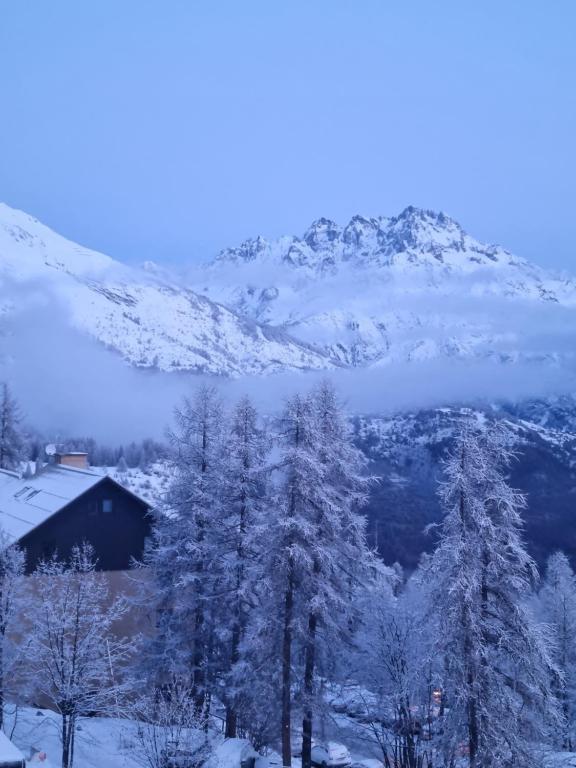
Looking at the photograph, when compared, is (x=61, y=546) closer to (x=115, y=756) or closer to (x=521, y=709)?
(x=115, y=756)

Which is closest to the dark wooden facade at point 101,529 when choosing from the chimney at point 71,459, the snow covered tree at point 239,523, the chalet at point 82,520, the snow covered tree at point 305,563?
the chalet at point 82,520

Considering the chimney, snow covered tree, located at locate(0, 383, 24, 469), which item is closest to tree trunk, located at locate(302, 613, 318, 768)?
the chimney

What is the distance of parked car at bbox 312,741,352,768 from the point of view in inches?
1492

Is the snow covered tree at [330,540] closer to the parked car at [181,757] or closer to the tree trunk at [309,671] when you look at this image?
the tree trunk at [309,671]

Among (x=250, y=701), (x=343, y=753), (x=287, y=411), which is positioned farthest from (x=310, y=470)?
(x=343, y=753)

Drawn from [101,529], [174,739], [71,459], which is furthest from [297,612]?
[71,459]

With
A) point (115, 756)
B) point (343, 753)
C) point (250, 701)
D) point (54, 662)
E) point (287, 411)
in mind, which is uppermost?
point (287, 411)

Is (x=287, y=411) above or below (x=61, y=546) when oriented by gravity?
above

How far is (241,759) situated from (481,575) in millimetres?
9882

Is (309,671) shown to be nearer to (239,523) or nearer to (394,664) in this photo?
(394,664)

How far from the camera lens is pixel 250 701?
26.1 meters

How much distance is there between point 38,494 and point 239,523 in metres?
17.4

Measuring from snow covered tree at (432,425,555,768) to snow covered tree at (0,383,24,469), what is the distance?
1500 inches

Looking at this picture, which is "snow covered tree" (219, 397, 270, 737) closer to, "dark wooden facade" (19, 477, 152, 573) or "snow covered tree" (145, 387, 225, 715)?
"snow covered tree" (145, 387, 225, 715)
